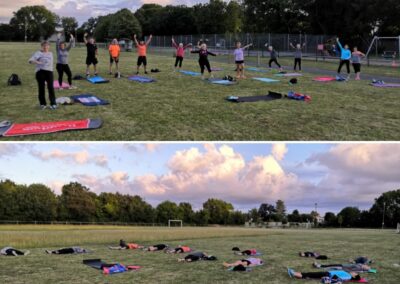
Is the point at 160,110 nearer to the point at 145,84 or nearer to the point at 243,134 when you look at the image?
the point at 243,134

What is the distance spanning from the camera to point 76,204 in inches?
2514

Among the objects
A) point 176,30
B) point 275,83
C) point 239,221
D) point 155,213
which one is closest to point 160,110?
point 275,83

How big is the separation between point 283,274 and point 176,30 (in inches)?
4863

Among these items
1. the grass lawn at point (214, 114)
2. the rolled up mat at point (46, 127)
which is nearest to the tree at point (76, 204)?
the grass lawn at point (214, 114)

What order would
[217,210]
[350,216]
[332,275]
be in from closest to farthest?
[332,275] < [350,216] < [217,210]

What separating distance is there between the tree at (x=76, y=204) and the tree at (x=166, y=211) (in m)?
13.4

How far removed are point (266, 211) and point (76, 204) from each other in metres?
68.7

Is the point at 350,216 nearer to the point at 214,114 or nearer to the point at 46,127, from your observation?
the point at 214,114

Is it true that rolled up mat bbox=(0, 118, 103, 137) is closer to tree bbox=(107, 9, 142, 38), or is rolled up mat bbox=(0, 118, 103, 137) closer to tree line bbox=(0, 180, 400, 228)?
tree line bbox=(0, 180, 400, 228)

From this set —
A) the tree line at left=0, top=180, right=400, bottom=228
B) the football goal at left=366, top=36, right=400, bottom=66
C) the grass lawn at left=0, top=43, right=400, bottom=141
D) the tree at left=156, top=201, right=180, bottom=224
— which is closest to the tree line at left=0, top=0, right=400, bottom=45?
the football goal at left=366, top=36, right=400, bottom=66

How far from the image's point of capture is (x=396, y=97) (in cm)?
1675

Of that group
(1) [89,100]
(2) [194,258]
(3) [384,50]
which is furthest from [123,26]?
(2) [194,258]

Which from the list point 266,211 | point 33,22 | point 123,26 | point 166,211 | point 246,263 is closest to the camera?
point 246,263

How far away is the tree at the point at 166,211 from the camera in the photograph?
Answer: 75125 millimetres
